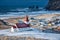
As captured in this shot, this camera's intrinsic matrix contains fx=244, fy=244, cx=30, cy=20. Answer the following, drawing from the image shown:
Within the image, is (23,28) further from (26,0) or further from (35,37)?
(26,0)

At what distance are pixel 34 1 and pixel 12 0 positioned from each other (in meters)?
14.7

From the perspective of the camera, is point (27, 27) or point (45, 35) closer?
point (45, 35)

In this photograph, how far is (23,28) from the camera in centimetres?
1900

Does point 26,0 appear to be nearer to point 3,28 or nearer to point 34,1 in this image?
point 34,1

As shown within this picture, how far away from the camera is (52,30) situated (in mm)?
18453

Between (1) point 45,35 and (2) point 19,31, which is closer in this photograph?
(1) point 45,35

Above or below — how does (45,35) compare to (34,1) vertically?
above

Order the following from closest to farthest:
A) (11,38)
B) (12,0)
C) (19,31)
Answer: (11,38)
(19,31)
(12,0)

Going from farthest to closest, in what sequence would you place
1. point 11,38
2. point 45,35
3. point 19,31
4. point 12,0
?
point 12,0 → point 19,31 → point 45,35 → point 11,38

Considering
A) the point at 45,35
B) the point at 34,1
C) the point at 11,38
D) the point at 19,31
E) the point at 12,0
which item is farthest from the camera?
the point at 12,0

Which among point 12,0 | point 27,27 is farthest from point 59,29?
point 12,0

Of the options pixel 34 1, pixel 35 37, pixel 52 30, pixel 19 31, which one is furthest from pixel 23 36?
pixel 34 1

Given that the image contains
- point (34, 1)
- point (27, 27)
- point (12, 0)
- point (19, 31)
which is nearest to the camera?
point (19, 31)

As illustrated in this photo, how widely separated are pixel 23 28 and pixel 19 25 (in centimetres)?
80
